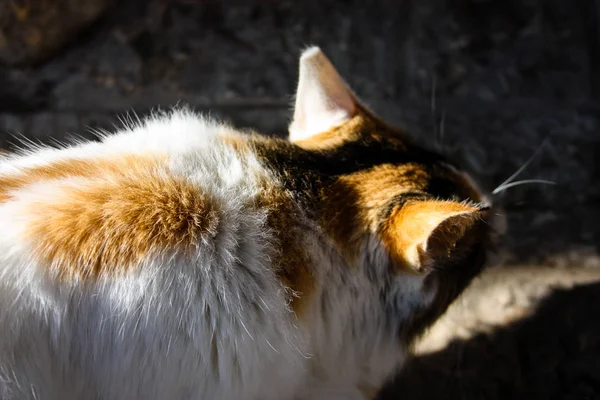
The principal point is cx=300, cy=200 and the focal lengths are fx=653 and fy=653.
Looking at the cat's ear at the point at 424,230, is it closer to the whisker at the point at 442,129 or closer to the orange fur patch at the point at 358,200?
the orange fur patch at the point at 358,200

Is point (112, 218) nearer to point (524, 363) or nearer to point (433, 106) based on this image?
point (524, 363)

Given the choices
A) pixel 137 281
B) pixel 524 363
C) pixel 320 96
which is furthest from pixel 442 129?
pixel 137 281

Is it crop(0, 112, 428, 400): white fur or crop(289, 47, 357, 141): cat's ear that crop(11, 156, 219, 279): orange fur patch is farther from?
crop(289, 47, 357, 141): cat's ear

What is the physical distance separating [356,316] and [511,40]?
1.10 m

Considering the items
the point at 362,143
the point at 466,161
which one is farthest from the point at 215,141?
the point at 466,161

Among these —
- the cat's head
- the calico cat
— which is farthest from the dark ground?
the calico cat

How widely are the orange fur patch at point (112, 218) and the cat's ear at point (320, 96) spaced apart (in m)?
0.39

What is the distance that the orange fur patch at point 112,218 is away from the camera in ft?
2.94

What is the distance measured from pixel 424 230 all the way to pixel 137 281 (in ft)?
1.34

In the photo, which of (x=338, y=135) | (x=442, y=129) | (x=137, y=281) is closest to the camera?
(x=137, y=281)

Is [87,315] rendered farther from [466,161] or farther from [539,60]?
[539,60]

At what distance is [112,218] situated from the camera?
3.03 feet

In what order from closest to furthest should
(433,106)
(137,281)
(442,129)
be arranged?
(137,281) < (442,129) < (433,106)

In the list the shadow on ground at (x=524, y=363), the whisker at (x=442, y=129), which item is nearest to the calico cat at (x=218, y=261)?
the shadow on ground at (x=524, y=363)
